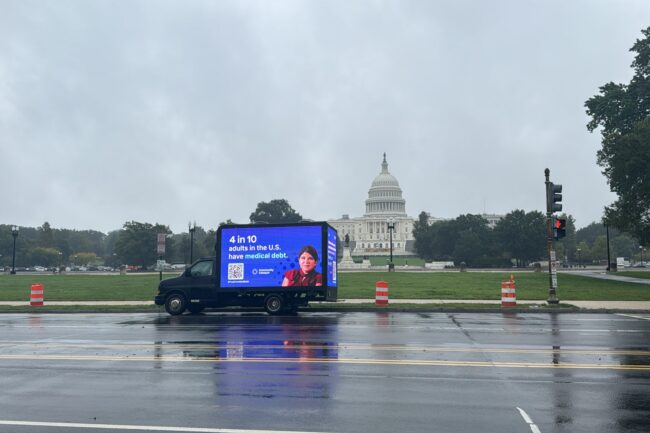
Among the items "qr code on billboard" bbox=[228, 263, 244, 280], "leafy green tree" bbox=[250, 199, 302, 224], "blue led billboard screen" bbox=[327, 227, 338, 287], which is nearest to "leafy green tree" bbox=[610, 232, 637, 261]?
"leafy green tree" bbox=[250, 199, 302, 224]

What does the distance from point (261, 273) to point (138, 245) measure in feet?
293

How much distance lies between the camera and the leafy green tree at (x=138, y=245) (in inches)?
4163

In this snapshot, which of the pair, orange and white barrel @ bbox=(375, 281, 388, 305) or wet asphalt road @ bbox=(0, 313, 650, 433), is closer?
wet asphalt road @ bbox=(0, 313, 650, 433)

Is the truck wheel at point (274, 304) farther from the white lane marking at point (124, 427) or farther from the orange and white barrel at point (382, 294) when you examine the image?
the white lane marking at point (124, 427)

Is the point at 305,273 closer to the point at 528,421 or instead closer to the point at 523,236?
the point at 528,421

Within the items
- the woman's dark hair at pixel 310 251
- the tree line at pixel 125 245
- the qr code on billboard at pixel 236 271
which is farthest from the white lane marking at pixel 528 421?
the tree line at pixel 125 245

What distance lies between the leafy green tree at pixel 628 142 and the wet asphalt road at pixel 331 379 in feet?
94.6

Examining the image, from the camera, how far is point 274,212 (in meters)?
164

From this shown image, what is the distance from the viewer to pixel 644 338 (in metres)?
14.1

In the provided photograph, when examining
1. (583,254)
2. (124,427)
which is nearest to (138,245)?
(583,254)

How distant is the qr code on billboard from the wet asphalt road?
218 inches

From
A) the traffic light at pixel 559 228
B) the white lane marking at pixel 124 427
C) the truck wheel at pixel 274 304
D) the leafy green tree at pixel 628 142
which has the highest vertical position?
the leafy green tree at pixel 628 142

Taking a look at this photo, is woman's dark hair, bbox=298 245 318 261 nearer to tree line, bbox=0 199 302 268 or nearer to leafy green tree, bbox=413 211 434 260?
tree line, bbox=0 199 302 268

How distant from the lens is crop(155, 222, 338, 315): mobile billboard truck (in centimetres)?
2212
